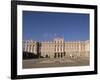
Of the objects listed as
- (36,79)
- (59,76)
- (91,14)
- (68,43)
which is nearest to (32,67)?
(36,79)

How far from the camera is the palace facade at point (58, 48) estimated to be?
220 cm

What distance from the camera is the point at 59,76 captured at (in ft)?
7.43

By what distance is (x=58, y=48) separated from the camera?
2.28m

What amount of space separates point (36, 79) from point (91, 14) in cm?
94

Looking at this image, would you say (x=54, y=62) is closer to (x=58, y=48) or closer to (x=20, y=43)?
(x=58, y=48)

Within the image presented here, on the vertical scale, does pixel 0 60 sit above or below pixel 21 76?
above

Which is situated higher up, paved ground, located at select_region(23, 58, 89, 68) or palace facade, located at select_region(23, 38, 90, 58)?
palace facade, located at select_region(23, 38, 90, 58)

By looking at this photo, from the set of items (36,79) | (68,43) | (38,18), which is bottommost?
(36,79)

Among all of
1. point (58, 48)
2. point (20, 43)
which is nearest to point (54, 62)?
point (58, 48)

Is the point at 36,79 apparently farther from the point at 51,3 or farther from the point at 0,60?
the point at 51,3

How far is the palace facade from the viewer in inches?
86.7

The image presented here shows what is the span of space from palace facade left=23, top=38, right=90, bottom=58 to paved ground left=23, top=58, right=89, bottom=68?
5 centimetres

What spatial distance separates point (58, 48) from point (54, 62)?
16cm

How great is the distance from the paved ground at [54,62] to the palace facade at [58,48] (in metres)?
0.05
